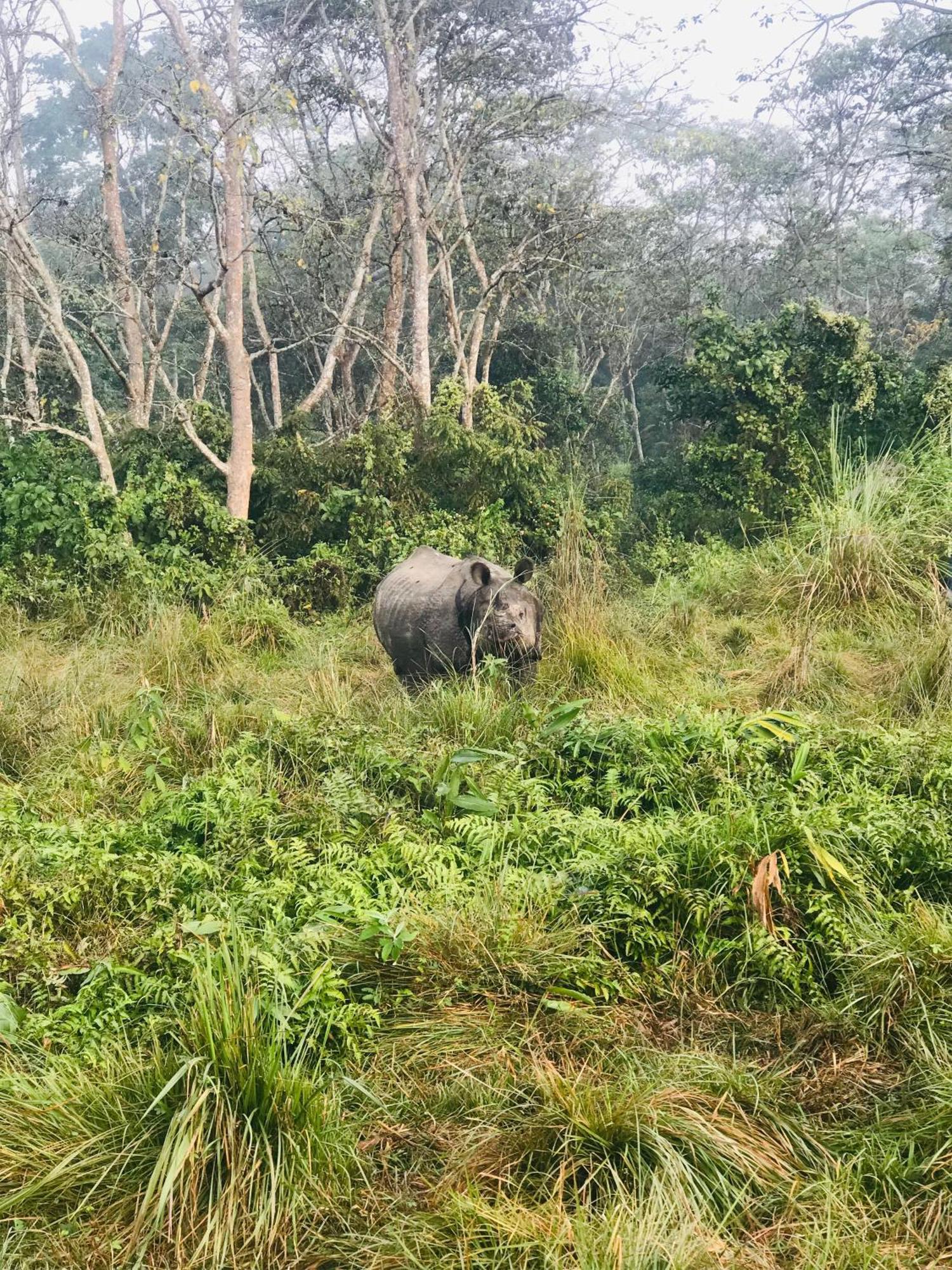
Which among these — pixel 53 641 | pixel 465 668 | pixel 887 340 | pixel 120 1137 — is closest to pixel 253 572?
pixel 53 641

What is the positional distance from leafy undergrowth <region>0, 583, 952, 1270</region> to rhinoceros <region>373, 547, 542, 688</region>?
62cm

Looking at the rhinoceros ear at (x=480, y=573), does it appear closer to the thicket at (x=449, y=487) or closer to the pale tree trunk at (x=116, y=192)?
the thicket at (x=449, y=487)

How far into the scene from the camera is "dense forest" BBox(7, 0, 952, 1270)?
2512mm

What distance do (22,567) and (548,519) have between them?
16.7ft

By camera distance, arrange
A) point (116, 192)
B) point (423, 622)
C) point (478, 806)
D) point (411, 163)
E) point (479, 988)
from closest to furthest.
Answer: point (479, 988), point (478, 806), point (423, 622), point (411, 163), point (116, 192)

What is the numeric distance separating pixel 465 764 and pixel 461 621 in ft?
5.63

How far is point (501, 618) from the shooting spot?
609 cm

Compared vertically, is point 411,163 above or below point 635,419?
above

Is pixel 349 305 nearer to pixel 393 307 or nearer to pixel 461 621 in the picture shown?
pixel 393 307

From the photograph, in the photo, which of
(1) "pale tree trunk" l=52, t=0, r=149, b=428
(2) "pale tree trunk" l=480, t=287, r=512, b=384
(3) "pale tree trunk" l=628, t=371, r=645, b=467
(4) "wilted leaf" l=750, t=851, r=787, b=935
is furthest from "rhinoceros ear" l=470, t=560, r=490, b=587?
(3) "pale tree trunk" l=628, t=371, r=645, b=467

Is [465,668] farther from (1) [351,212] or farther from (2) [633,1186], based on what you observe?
(1) [351,212]

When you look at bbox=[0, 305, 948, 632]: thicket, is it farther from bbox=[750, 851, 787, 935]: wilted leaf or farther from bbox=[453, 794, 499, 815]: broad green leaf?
bbox=[750, 851, 787, 935]: wilted leaf

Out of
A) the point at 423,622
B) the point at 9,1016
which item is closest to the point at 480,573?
the point at 423,622

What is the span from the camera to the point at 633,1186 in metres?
2.49
